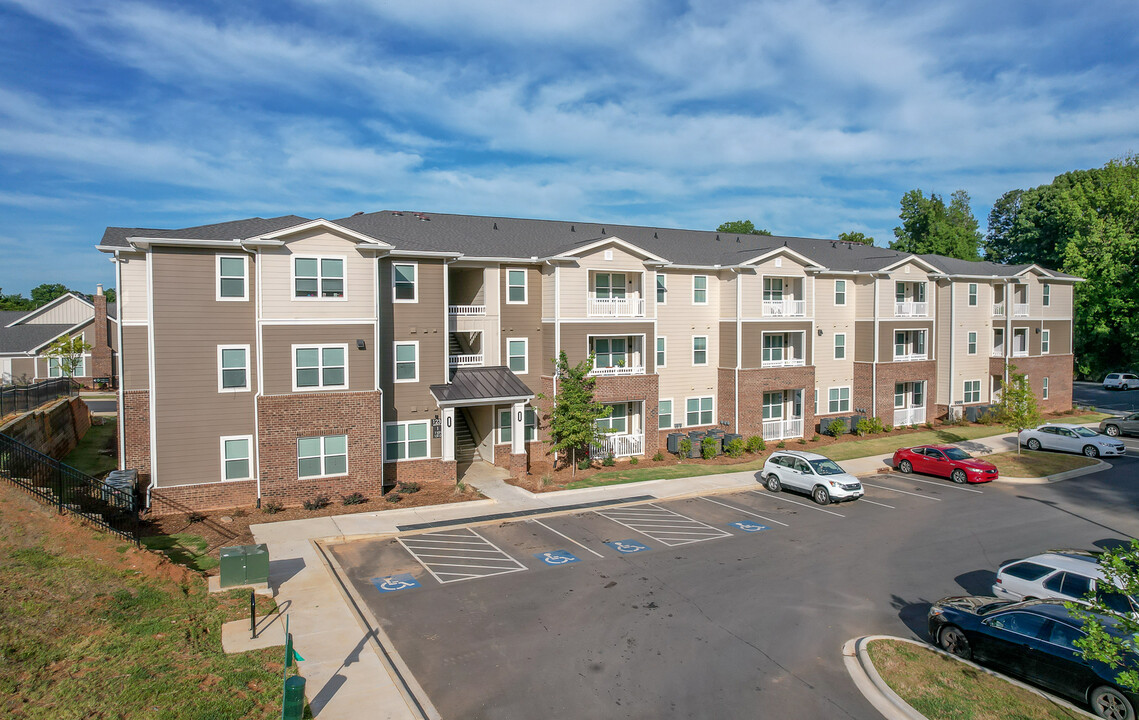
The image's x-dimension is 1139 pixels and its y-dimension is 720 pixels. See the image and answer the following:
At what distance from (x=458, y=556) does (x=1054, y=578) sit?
13.8 metres

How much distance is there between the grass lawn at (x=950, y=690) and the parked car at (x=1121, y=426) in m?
34.3

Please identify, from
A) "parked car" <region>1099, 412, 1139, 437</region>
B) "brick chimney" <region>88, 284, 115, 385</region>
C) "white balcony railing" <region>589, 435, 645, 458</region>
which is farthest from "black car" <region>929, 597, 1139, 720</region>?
"brick chimney" <region>88, 284, 115, 385</region>

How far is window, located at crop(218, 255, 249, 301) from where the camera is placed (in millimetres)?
21891

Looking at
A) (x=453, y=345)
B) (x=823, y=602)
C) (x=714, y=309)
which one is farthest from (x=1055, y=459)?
(x=453, y=345)

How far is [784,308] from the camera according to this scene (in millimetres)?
34188

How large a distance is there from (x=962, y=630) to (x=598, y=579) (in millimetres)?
7604

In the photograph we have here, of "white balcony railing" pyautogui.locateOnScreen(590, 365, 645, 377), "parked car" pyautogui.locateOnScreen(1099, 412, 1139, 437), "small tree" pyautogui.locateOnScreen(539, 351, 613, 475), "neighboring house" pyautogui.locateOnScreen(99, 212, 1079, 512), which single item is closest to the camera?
"neighboring house" pyautogui.locateOnScreen(99, 212, 1079, 512)

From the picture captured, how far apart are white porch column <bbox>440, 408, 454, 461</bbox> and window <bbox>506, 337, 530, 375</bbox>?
4.43m

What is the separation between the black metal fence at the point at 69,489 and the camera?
16016 millimetres

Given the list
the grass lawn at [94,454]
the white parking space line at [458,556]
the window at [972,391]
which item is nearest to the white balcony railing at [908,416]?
the window at [972,391]

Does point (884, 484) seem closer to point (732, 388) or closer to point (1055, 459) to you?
point (732, 388)

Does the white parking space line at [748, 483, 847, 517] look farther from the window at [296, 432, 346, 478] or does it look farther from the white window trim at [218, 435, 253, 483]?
the white window trim at [218, 435, 253, 483]

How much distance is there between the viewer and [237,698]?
10008 millimetres

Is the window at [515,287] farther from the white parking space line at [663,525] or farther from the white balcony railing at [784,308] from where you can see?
the white balcony railing at [784,308]
